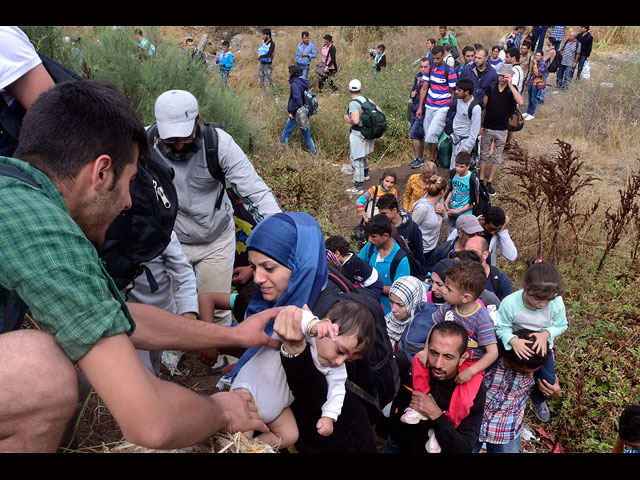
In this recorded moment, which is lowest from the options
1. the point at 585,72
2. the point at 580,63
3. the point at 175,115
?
the point at 585,72

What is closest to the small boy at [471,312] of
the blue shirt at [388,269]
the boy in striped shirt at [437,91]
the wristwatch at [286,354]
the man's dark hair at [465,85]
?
the blue shirt at [388,269]

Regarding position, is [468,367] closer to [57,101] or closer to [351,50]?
[57,101]

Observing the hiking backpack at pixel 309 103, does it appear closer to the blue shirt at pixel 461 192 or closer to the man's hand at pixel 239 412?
the blue shirt at pixel 461 192

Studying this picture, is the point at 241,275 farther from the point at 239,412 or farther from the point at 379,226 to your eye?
the point at 239,412

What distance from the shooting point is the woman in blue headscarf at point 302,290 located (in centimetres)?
212

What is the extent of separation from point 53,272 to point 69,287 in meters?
0.05

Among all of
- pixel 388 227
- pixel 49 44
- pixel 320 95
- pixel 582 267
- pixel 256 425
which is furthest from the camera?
pixel 320 95

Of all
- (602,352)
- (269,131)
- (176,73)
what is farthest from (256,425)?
(269,131)

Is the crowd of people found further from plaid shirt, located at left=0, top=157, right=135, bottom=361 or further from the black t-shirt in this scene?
the black t-shirt

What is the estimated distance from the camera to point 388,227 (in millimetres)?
4465

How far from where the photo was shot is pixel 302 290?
2246 mm

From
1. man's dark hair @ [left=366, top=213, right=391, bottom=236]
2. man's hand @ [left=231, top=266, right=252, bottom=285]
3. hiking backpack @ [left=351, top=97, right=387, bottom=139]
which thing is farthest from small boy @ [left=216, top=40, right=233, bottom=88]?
man's hand @ [left=231, top=266, right=252, bottom=285]

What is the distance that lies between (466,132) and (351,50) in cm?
988

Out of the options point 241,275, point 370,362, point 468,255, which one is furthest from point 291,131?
point 370,362
